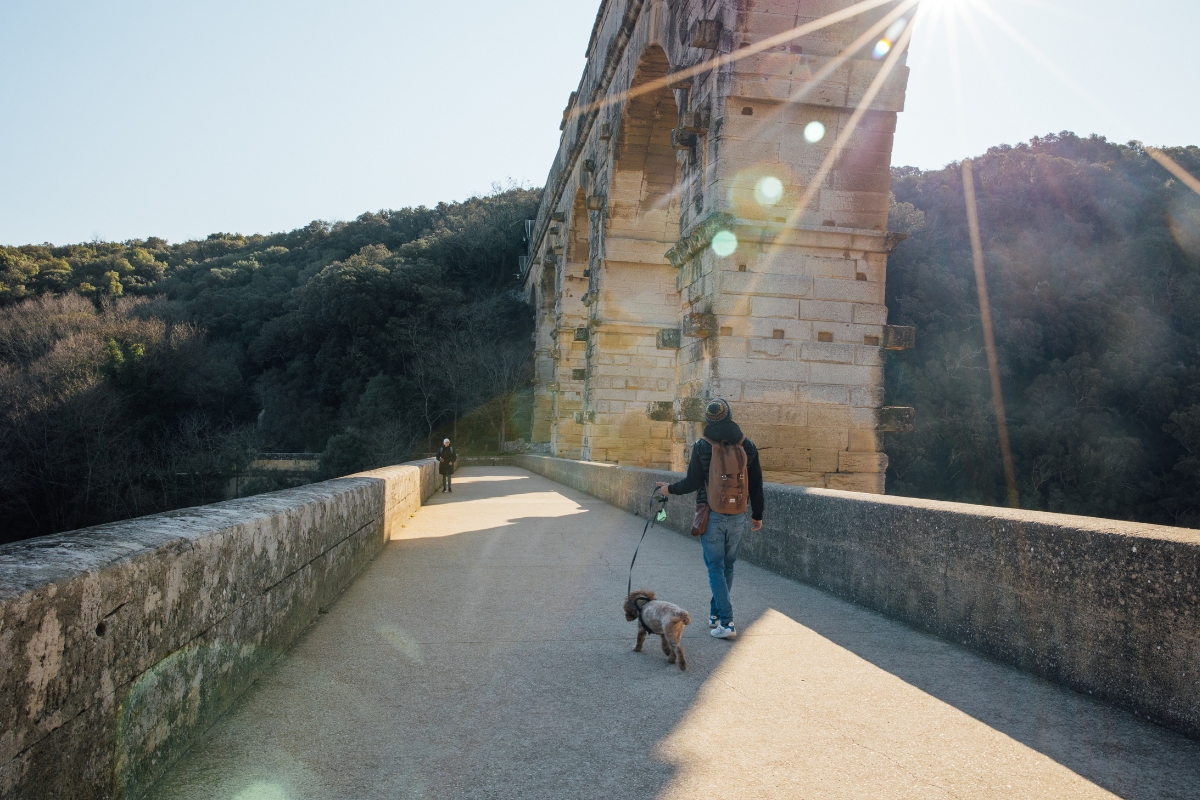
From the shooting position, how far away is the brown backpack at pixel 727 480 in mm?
4090

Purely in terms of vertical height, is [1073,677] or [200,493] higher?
[1073,677]

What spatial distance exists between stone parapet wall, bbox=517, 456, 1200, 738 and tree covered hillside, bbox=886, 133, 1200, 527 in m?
27.3

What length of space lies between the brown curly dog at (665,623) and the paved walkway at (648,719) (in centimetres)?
9

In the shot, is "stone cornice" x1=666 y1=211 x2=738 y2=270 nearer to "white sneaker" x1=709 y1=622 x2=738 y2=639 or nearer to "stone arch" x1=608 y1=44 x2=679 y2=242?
"stone arch" x1=608 y1=44 x2=679 y2=242

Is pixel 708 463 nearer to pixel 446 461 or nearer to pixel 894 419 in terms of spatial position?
pixel 894 419

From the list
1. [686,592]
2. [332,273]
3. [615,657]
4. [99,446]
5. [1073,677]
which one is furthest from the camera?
[332,273]

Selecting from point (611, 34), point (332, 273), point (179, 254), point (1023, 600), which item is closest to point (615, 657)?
point (1023, 600)

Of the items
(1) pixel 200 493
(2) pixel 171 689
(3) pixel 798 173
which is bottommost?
(1) pixel 200 493

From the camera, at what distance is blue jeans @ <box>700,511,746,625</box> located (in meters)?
4.05

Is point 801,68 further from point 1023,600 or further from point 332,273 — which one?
point 332,273

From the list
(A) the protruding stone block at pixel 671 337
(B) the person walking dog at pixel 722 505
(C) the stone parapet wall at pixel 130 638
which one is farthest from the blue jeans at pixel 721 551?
(A) the protruding stone block at pixel 671 337

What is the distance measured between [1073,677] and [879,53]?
7.38 metres

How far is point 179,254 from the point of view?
2375 inches

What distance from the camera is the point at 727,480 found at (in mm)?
4098
